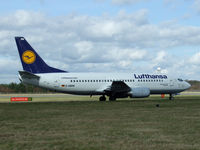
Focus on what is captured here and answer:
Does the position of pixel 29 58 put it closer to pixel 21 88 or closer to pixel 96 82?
pixel 96 82

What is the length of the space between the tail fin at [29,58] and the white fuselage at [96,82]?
3.29ft

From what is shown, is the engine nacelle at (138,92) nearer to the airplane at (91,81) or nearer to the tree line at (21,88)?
the airplane at (91,81)

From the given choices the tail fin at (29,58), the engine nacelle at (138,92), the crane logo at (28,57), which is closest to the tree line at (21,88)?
the tail fin at (29,58)

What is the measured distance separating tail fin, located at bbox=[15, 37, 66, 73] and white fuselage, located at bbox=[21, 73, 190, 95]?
100 centimetres

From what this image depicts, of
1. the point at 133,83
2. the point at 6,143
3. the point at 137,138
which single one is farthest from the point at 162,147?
the point at 133,83

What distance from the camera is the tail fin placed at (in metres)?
39.8

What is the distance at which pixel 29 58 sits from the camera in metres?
40.1

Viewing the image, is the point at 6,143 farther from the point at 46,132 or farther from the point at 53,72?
the point at 53,72

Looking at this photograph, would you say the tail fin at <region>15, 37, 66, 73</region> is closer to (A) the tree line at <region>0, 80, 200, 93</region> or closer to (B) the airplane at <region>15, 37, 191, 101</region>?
(B) the airplane at <region>15, 37, 191, 101</region>

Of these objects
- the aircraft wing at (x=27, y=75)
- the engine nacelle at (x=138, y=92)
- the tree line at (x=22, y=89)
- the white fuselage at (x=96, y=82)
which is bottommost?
the engine nacelle at (x=138, y=92)

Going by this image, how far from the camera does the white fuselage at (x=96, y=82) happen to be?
40812mm

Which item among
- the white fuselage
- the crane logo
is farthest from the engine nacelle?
the crane logo

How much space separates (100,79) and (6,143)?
109 ft

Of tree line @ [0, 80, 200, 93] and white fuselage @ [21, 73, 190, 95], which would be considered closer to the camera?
white fuselage @ [21, 73, 190, 95]
